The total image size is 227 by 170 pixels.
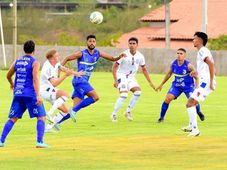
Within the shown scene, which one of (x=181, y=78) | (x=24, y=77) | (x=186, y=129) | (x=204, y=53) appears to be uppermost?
(x=204, y=53)

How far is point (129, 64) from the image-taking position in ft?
84.7

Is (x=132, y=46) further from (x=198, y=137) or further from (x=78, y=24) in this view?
(x=78, y=24)

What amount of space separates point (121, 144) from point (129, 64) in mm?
7051

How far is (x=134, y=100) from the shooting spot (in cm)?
2580

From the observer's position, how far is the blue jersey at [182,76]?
24.4 meters

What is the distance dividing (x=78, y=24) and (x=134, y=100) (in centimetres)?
8340

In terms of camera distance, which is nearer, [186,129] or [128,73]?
[186,129]

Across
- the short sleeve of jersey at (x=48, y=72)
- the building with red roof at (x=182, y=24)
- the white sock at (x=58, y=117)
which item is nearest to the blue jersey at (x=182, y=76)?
the short sleeve of jersey at (x=48, y=72)

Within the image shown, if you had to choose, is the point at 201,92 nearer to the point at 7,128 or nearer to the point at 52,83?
the point at 52,83

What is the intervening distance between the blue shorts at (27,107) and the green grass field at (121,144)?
0.65 meters

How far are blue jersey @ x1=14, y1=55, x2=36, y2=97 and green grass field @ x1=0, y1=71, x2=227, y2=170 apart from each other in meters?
1.07

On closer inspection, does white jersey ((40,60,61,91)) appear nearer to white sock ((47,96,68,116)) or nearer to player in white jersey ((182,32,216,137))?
white sock ((47,96,68,116))

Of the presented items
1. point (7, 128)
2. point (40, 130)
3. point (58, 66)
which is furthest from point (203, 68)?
point (7, 128)

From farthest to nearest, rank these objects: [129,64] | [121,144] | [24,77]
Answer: [129,64]
[121,144]
[24,77]
